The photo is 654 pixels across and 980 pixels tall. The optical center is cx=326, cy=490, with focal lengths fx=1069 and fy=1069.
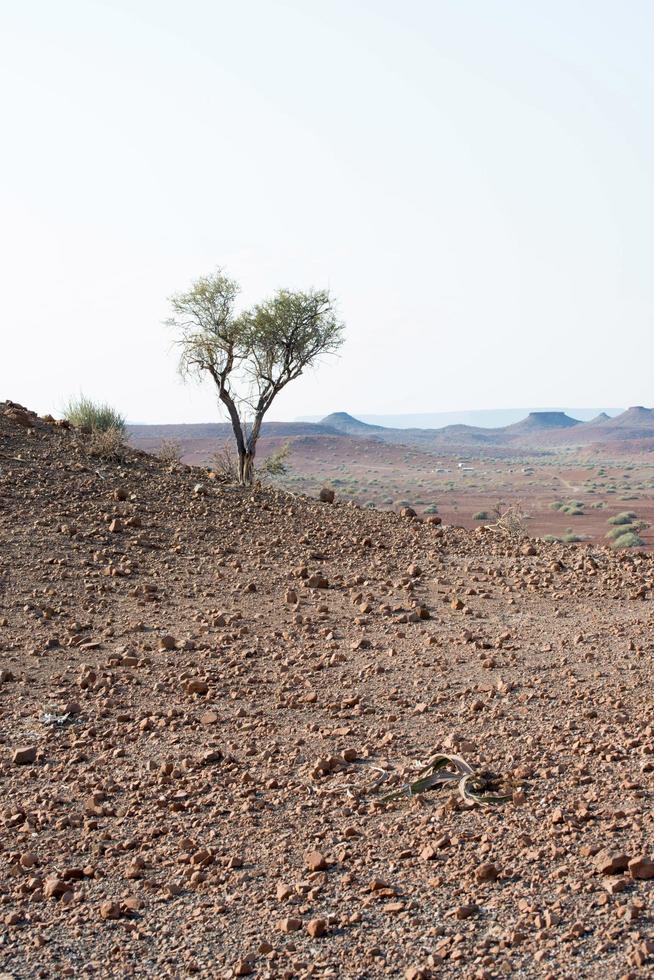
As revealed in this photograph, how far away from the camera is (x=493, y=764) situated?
5621 mm

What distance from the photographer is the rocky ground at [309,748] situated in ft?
13.7

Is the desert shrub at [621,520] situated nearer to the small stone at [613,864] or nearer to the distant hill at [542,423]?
the small stone at [613,864]

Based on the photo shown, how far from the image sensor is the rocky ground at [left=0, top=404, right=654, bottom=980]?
4.17 meters

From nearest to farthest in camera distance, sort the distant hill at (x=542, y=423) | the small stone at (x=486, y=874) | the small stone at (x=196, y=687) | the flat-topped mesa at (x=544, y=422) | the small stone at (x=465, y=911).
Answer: the small stone at (x=465, y=911), the small stone at (x=486, y=874), the small stone at (x=196, y=687), the distant hill at (x=542, y=423), the flat-topped mesa at (x=544, y=422)

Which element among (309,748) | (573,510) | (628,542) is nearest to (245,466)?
(309,748)

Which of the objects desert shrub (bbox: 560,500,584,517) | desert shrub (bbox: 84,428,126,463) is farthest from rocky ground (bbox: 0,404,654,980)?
desert shrub (bbox: 560,500,584,517)

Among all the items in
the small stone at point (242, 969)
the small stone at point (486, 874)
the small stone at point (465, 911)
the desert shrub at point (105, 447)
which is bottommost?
the small stone at point (242, 969)

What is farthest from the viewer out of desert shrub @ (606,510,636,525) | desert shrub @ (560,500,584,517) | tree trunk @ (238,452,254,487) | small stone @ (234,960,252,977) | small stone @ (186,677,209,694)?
desert shrub @ (560,500,584,517)

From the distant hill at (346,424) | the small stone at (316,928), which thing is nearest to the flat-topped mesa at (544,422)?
the distant hill at (346,424)

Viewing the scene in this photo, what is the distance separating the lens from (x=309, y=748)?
20.1 ft

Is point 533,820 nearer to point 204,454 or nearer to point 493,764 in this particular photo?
point 493,764

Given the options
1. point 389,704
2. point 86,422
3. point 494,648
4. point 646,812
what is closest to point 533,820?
point 646,812

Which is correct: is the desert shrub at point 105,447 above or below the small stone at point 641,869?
above

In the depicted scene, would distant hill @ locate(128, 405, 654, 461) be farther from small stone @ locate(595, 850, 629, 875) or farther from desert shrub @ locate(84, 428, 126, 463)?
small stone @ locate(595, 850, 629, 875)
